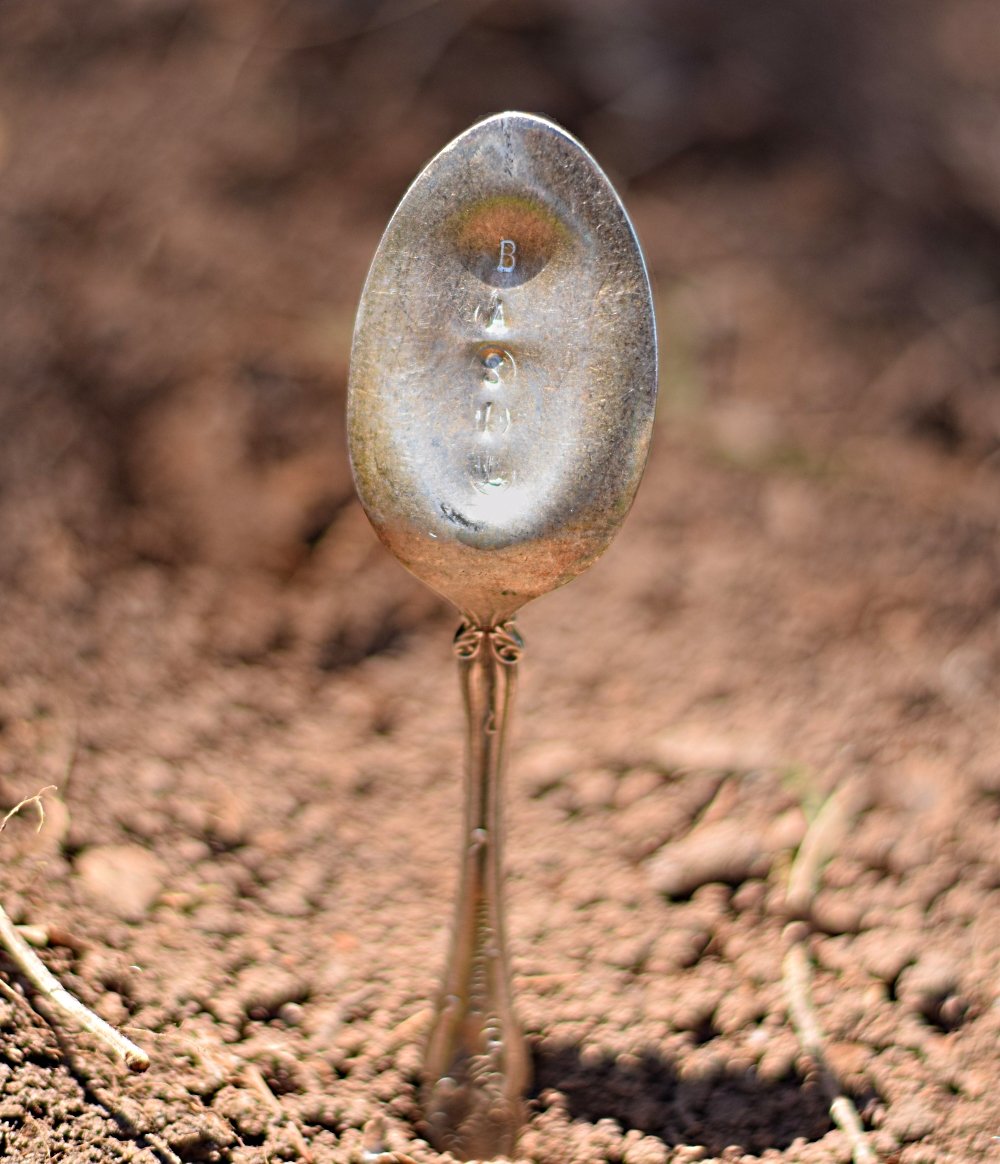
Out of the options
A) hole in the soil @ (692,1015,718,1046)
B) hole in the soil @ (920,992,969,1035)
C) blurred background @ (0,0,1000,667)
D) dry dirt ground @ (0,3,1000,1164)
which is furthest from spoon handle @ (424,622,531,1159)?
blurred background @ (0,0,1000,667)

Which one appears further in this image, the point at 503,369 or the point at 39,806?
the point at 39,806

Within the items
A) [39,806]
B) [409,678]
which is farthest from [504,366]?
[409,678]

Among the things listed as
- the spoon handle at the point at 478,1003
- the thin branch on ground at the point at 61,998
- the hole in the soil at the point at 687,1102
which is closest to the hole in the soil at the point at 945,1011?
the hole in the soil at the point at 687,1102

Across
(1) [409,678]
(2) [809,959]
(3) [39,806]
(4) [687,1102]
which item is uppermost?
(1) [409,678]

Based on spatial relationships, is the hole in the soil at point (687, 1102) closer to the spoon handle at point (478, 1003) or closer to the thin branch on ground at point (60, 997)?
the spoon handle at point (478, 1003)

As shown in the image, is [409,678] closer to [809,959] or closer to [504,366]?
[809,959]

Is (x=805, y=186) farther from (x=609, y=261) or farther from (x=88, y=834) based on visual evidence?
(x=88, y=834)

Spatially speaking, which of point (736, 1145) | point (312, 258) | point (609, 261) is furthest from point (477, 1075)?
point (312, 258)
